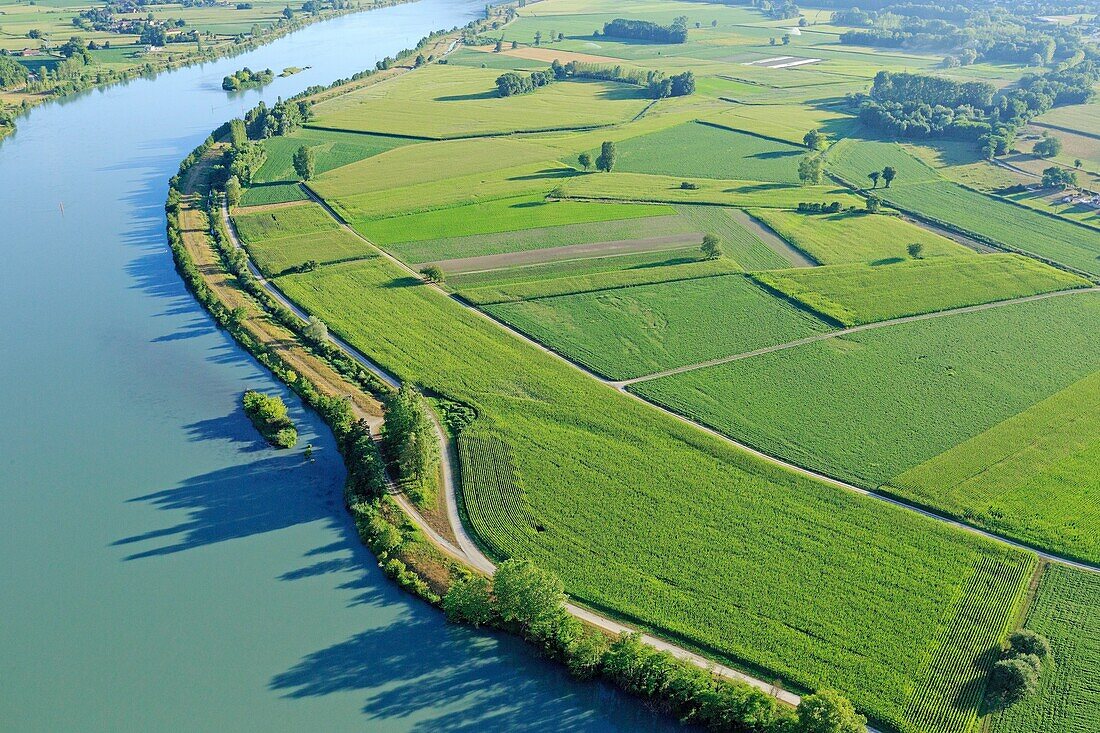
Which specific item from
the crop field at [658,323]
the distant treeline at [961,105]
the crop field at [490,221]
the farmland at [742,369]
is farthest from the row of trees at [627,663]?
the distant treeline at [961,105]

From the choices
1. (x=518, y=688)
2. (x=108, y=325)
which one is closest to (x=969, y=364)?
(x=518, y=688)

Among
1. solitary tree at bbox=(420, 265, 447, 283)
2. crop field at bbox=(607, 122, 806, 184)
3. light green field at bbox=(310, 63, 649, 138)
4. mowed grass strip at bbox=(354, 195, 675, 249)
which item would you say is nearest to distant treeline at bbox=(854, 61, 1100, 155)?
crop field at bbox=(607, 122, 806, 184)

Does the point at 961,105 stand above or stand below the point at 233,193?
below

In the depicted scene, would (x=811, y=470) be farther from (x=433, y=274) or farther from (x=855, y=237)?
(x=855, y=237)

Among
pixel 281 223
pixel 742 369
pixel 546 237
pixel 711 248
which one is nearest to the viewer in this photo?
pixel 742 369

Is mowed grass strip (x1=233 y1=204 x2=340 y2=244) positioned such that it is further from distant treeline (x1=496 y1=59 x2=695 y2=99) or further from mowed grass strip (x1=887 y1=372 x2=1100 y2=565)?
distant treeline (x1=496 y1=59 x2=695 y2=99)

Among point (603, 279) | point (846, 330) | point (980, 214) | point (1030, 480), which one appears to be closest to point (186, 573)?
point (603, 279)
